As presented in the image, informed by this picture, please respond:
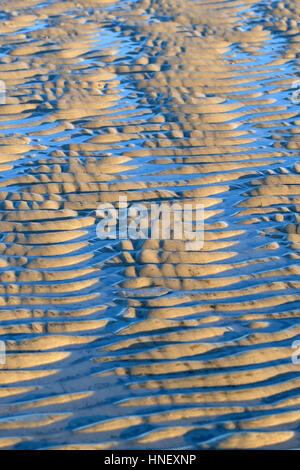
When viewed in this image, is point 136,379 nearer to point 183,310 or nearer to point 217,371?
point 217,371

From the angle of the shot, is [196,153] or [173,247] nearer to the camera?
[173,247]

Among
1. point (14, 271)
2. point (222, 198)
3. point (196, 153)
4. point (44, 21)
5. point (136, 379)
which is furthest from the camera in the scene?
point (44, 21)

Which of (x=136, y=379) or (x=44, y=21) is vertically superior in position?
(x=44, y=21)

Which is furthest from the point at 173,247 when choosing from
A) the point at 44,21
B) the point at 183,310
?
the point at 44,21

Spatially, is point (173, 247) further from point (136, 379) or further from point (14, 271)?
point (136, 379)

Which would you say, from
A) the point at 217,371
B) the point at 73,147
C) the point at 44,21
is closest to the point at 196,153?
the point at 73,147

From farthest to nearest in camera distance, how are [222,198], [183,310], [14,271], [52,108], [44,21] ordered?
[44,21] → [52,108] → [222,198] → [14,271] → [183,310]
